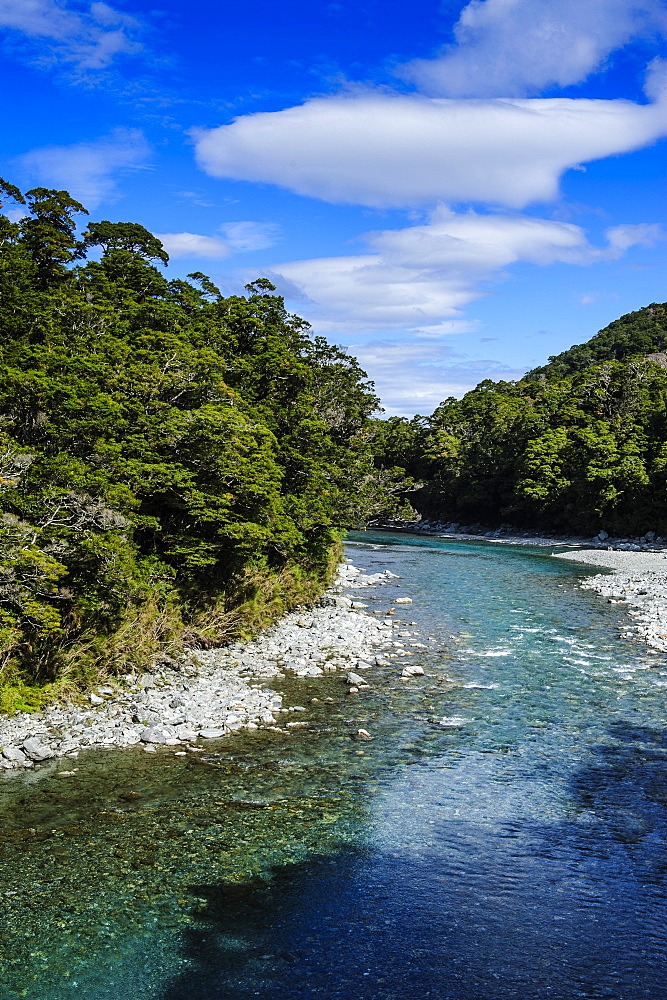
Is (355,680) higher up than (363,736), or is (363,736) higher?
(355,680)

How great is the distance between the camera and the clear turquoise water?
732 cm

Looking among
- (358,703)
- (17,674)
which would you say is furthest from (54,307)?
(358,703)

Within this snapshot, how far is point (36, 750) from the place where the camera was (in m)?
12.1

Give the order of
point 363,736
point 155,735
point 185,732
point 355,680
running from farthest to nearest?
point 355,680 < point 363,736 < point 185,732 < point 155,735

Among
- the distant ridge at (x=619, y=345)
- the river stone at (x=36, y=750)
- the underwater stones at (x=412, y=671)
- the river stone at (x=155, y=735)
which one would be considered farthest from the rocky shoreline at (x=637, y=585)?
the distant ridge at (x=619, y=345)

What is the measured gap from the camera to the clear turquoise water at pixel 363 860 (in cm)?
732

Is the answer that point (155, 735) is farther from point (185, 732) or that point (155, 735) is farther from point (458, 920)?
point (458, 920)

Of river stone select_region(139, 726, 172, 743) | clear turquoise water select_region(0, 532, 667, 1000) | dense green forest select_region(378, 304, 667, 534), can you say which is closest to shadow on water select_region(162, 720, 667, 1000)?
clear turquoise water select_region(0, 532, 667, 1000)

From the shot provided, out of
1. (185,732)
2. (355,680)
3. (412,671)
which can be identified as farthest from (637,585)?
(185,732)

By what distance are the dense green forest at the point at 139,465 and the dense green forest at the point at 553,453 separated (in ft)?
94.9

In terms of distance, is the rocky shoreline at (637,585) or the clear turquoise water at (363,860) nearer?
the clear turquoise water at (363,860)

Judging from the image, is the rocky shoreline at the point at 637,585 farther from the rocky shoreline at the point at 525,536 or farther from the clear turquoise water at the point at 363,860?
the clear turquoise water at the point at 363,860

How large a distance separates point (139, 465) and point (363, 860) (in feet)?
34.4

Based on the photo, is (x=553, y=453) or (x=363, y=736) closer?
(x=363, y=736)
